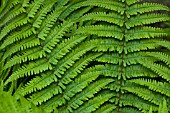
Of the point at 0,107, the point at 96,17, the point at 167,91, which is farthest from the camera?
the point at 96,17

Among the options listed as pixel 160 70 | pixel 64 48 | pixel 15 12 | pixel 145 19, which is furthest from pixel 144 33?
pixel 15 12

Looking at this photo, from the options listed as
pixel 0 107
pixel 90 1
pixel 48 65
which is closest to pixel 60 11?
pixel 90 1

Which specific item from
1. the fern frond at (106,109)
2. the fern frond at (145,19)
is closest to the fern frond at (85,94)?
the fern frond at (106,109)

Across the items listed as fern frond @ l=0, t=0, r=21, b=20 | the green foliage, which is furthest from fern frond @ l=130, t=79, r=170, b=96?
fern frond @ l=0, t=0, r=21, b=20

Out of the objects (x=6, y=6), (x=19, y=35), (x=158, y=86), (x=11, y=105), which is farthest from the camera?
(x=6, y=6)

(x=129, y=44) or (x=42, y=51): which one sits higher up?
(x=129, y=44)

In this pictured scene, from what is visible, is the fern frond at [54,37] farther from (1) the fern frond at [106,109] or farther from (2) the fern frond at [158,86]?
(2) the fern frond at [158,86]

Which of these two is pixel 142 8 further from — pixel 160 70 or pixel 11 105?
pixel 11 105

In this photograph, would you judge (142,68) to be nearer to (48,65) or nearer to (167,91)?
(167,91)
